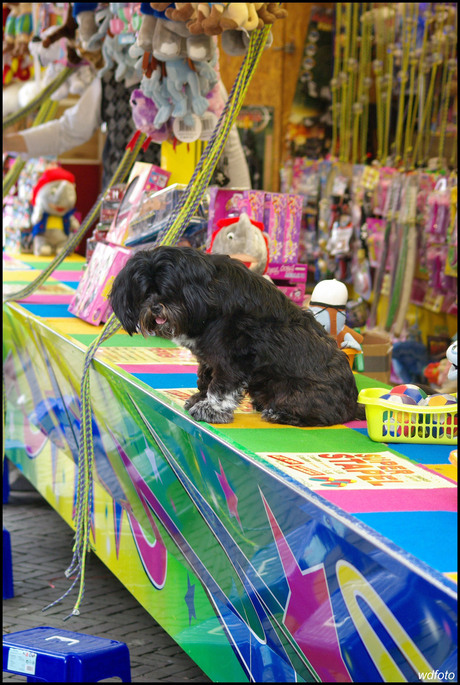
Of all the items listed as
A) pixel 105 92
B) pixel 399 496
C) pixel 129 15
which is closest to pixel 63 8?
pixel 105 92

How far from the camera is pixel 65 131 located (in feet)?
13.0

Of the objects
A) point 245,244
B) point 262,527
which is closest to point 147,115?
point 245,244

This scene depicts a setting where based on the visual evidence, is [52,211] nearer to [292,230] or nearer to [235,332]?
[292,230]

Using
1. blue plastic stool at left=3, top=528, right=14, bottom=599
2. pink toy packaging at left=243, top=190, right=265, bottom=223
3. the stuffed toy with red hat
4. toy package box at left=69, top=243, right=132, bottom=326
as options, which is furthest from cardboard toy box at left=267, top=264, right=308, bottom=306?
the stuffed toy with red hat

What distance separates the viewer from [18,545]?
122 inches

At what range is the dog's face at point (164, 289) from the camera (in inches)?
58.9

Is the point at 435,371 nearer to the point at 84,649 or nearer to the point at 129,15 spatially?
the point at 129,15

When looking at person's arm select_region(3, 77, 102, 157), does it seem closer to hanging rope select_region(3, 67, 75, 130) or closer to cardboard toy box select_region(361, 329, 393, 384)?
hanging rope select_region(3, 67, 75, 130)

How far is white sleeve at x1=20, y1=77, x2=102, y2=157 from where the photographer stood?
3.89 metres

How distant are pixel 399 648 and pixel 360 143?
460 centimetres

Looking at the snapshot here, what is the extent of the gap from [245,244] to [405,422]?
83 centimetres

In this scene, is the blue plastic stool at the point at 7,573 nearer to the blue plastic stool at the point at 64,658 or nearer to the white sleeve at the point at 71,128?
the blue plastic stool at the point at 64,658

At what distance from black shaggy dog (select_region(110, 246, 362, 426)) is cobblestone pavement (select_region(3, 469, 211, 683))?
0.96 metres

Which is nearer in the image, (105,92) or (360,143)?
(105,92)
